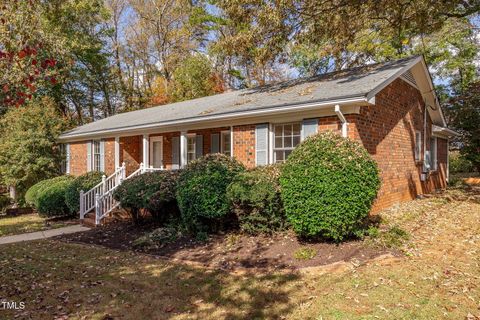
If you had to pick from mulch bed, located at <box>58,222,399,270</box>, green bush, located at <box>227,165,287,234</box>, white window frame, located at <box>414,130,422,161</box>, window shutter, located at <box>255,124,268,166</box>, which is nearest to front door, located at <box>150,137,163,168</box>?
window shutter, located at <box>255,124,268,166</box>

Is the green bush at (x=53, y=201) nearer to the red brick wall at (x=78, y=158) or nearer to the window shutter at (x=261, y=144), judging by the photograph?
the red brick wall at (x=78, y=158)

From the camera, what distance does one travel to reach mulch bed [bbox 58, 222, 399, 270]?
6164 mm

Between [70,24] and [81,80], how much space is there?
464 cm

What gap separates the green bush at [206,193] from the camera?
8.05 meters

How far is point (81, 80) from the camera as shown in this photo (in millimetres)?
28469

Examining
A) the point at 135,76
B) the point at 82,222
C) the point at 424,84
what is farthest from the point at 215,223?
the point at 135,76

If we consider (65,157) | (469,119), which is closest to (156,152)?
(65,157)

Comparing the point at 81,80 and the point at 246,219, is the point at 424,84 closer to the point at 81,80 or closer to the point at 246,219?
the point at 246,219

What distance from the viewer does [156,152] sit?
622 inches

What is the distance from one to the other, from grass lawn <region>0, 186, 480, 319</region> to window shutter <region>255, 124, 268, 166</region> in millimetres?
4220

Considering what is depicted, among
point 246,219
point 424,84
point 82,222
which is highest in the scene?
point 424,84

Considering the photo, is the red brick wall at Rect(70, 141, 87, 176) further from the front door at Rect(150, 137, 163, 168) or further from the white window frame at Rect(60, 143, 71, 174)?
the front door at Rect(150, 137, 163, 168)

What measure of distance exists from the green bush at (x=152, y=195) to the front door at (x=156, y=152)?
15.9ft

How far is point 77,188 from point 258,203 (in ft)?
28.8
